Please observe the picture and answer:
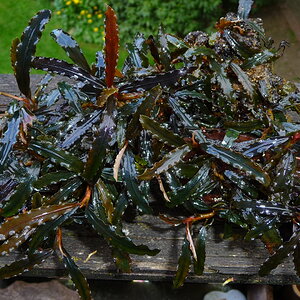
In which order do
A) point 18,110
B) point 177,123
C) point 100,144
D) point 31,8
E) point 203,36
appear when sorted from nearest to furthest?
point 100,144
point 18,110
point 177,123
point 203,36
point 31,8

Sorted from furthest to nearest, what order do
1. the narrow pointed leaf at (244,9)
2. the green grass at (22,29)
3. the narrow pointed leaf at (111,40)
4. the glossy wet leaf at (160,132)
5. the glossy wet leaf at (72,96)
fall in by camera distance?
the green grass at (22,29)
the narrow pointed leaf at (244,9)
the glossy wet leaf at (72,96)
the glossy wet leaf at (160,132)
the narrow pointed leaf at (111,40)

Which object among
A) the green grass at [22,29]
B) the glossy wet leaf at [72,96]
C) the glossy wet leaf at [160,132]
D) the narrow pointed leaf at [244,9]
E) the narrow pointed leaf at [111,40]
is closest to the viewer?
the narrow pointed leaf at [111,40]

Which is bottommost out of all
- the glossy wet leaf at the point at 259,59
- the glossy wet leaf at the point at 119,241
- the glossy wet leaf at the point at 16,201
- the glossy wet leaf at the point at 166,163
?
the glossy wet leaf at the point at 119,241

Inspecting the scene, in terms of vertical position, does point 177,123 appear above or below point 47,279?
above

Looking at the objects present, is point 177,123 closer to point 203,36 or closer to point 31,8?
point 203,36

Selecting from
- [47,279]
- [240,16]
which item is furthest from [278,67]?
[47,279]

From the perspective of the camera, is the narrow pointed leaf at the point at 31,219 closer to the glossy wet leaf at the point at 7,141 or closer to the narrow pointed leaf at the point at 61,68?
the glossy wet leaf at the point at 7,141

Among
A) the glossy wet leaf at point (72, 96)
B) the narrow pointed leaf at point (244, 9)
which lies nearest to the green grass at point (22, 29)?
the narrow pointed leaf at point (244, 9)
